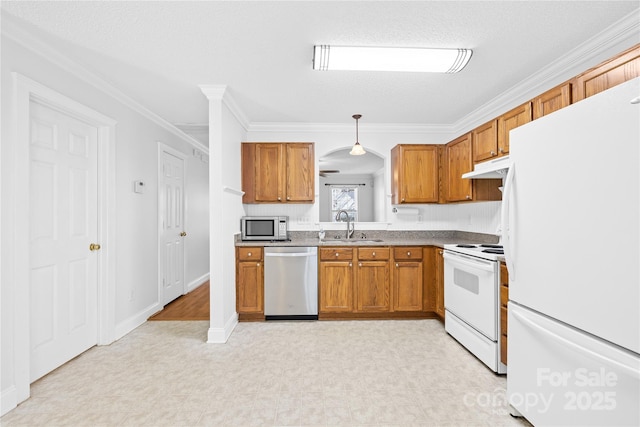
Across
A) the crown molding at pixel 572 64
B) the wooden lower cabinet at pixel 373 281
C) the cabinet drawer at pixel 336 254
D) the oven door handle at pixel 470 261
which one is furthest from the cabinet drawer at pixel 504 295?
the crown molding at pixel 572 64

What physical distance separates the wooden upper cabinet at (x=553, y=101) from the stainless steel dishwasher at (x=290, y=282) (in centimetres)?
237

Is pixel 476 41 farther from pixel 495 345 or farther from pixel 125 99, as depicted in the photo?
pixel 125 99

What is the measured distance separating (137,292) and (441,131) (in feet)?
13.8

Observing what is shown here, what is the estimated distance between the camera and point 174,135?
172 inches

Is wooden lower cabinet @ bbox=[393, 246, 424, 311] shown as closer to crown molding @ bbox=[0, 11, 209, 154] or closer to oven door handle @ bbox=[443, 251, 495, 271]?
oven door handle @ bbox=[443, 251, 495, 271]

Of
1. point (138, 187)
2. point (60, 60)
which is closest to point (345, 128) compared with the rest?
point (138, 187)

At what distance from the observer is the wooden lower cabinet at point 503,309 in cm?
230

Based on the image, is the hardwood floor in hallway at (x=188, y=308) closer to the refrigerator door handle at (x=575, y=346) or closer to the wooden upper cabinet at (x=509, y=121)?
the refrigerator door handle at (x=575, y=346)

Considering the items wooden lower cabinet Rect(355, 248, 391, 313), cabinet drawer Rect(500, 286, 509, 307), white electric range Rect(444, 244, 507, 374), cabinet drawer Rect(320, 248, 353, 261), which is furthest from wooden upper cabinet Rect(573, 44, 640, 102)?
cabinet drawer Rect(320, 248, 353, 261)

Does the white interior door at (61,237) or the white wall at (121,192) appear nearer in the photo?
the white wall at (121,192)

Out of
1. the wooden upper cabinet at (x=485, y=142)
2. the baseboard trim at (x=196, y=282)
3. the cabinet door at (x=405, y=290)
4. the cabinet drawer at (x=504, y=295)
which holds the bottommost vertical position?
the baseboard trim at (x=196, y=282)

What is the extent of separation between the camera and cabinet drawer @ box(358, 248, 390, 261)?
3598 millimetres

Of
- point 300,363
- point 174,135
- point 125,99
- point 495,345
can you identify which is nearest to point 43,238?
point 125,99

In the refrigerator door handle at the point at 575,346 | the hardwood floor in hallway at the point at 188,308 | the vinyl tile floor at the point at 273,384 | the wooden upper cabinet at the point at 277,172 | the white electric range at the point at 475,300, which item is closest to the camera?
the refrigerator door handle at the point at 575,346
